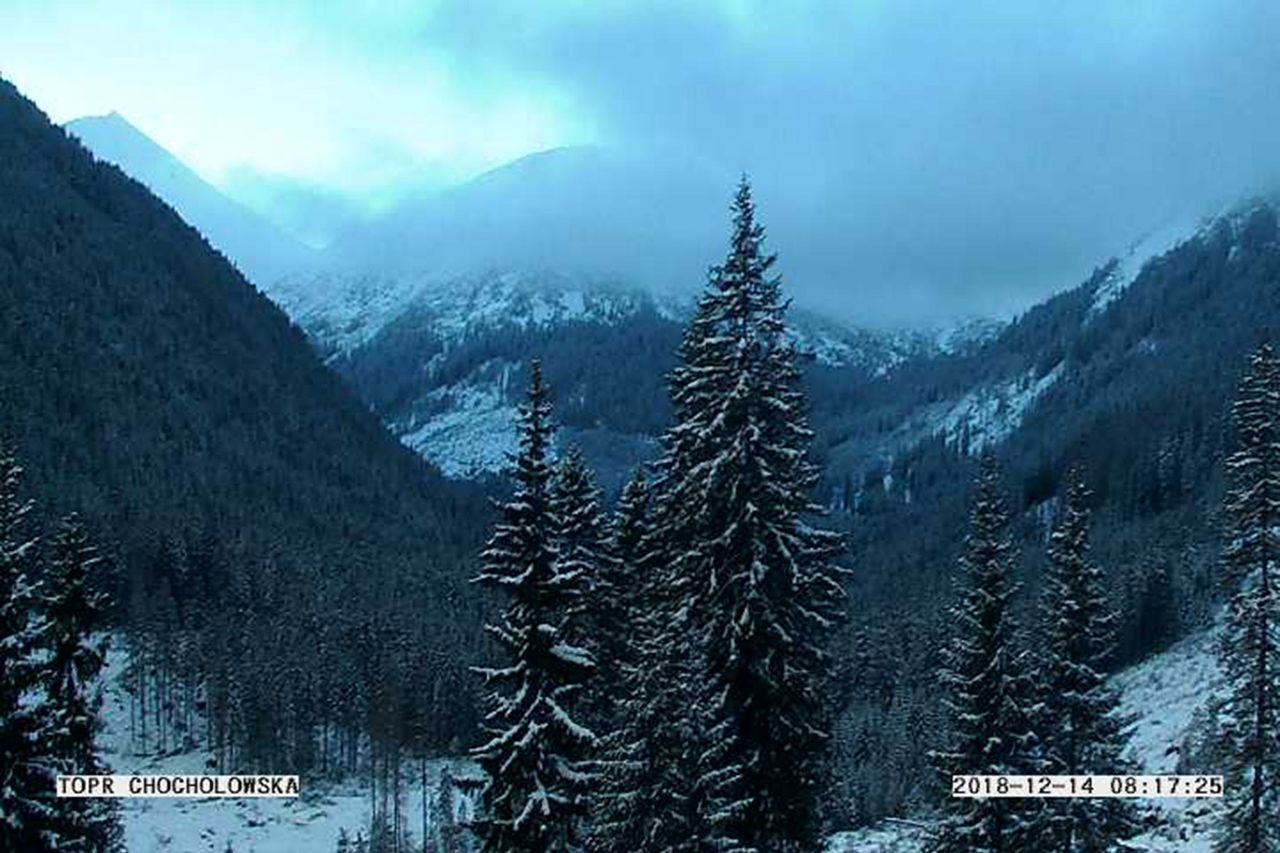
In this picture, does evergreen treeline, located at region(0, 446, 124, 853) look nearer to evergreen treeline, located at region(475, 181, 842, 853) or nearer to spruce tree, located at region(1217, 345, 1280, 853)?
evergreen treeline, located at region(475, 181, 842, 853)

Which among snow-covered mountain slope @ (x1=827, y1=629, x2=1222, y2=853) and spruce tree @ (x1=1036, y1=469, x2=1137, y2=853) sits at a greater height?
spruce tree @ (x1=1036, y1=469, x2=1137, y2=853)

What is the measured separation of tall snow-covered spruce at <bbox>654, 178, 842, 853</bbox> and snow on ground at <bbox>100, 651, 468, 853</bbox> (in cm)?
6886

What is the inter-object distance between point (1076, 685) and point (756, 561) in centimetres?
1231

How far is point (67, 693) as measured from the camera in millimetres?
28391

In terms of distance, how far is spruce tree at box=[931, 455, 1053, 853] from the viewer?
30.0 metres

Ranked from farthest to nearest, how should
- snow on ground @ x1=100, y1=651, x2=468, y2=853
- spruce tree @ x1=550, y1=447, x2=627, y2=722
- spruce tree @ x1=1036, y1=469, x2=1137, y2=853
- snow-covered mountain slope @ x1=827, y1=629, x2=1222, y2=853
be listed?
snow on ground @ x1=100, y1=651, x2=468, y2=853 < snow-covered mountain slope @ x1=827, y1=629, x2=1222, y2=853 < spruce tree @ x1=1036, y1=469, x2=1137, y2=853 < spruce tree @ x1=550, y1=447, x2=627, y2=722

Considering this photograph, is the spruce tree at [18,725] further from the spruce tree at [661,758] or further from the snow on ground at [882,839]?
the snow on ground at [882,839]

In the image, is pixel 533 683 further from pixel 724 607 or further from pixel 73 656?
pixel 73 656

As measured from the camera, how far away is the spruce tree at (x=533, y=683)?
82.3 ft

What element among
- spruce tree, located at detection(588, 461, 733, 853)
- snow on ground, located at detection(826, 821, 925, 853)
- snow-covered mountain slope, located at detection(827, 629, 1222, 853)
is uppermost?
spruce tree, located at detection(588, 461, 733, 853)

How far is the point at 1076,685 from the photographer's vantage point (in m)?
31.9

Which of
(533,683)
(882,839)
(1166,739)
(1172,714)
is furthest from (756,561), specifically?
(1172,714)

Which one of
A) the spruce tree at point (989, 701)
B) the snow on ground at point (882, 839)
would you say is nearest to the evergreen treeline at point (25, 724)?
the spruce tree at point (989, 701)

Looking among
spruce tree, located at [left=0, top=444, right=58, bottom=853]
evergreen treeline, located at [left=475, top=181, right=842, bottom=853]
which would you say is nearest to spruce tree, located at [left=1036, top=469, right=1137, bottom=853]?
evergreen treeline, located at [left=475, top=181, right=842, bottom=853]
